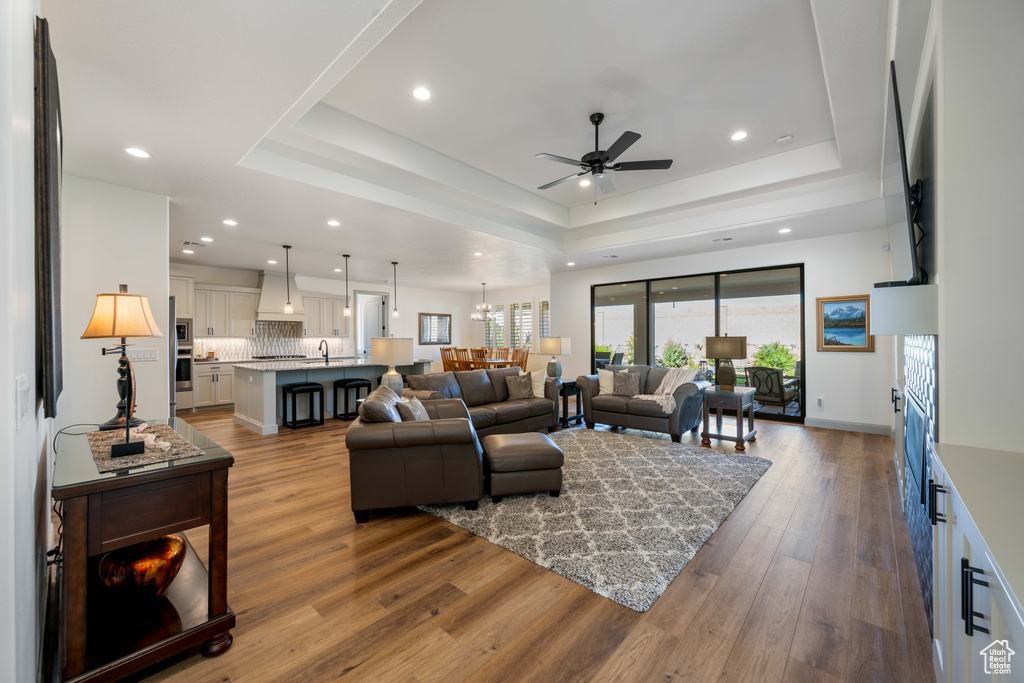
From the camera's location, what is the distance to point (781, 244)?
6176 mm

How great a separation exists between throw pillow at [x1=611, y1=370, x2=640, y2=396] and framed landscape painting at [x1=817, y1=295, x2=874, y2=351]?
2.66 metres

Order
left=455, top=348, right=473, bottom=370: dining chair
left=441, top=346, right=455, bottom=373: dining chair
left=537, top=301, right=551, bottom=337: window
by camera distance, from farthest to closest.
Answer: left=537, top=301, right=551, bottom=337: window
left=441, top=346, right=455, bottom=373: dining chair
left=455, top=348, right=473, bottom=370: dining chair

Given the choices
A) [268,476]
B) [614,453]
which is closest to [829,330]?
[614,453]

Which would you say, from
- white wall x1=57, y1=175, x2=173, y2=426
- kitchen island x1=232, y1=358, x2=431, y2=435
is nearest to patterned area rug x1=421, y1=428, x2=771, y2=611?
white wall x1=57, y1=175, x2=173, y2=426

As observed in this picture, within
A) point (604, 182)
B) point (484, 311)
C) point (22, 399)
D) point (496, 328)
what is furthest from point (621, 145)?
point (496, 328)

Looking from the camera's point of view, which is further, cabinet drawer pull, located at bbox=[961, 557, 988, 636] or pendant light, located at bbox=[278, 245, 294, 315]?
pendant light, located at bbox=[278, 245, 294, 315]

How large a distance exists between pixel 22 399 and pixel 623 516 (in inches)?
118

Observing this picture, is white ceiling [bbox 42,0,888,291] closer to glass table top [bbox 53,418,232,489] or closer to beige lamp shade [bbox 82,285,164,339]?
beige lamp shade [bbox 82,285,164,339]

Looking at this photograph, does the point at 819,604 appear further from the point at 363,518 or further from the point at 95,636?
the point at 95,636

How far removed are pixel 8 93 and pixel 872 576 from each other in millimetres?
3709

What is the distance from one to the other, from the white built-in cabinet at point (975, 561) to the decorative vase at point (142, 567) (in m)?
2.64

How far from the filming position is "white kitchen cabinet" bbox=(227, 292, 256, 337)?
26.9 feet

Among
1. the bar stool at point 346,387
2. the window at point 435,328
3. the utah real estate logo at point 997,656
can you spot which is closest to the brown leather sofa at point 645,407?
the bar stool at point 346,387

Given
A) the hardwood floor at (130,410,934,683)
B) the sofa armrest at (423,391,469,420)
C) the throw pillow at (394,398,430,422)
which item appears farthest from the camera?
the sofa armrest at (423,391,469,420)
